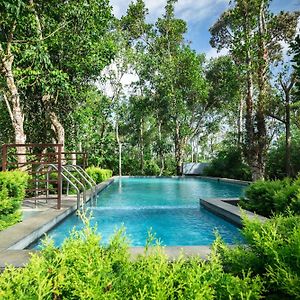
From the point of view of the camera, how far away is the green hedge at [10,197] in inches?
225

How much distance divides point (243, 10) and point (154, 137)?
2110 cm

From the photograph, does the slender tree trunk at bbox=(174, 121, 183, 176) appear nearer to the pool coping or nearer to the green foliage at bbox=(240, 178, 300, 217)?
the pool coping

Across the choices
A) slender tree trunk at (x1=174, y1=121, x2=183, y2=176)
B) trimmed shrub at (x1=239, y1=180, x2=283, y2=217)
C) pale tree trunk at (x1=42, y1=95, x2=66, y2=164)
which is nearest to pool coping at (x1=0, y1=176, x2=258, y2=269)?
trimmed shrub at (x1=239, y1=180, x2=283, y2=217)

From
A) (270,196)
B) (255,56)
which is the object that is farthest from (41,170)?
(255,56)

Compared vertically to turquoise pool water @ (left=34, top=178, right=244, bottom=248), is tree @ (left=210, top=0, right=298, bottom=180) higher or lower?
higher

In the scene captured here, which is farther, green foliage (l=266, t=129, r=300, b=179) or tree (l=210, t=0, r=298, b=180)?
green foliage (l=266, t=129, r=300, b=179)

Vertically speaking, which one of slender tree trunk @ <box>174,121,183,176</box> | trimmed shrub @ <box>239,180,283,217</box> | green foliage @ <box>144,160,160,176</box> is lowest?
trimmed shrub @ <box>239,180,283,217</box>

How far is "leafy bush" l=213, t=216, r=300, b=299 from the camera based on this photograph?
180cm

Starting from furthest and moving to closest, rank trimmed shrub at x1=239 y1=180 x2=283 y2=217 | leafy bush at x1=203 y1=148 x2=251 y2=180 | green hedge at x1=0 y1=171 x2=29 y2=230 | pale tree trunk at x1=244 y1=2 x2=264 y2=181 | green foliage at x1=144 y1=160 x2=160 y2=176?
1. green foliage at x1=144 y1=160 x2=160 y2=176
2. leafy bush at x1=203 y1=148 x2=251 y2=180
3. pale tree trunk at x1=244 y1=2 x2=264 y2=181
4. trimmed shrub at x1=239 y1=180 x2=283 y2=217
5. green hedge at x1=0 y1=171 x2=29 y2=230

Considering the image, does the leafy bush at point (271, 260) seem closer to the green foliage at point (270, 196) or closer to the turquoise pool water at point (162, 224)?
the turquoise pool water at point (162, 224)

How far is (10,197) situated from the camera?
6105 mm

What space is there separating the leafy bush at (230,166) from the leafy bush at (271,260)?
20008mm

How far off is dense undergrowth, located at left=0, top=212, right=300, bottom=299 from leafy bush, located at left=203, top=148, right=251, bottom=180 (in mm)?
20313

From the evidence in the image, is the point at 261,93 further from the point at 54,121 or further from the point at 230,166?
the point at 54,121
